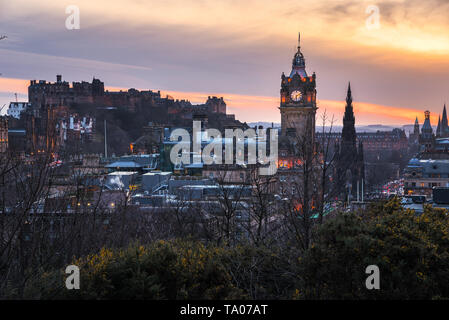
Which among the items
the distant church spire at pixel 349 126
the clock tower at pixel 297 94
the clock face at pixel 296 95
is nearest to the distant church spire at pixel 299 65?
the clock tower at pixel 297 94

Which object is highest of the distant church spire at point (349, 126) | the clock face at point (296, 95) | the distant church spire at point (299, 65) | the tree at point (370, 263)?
the distant church spire at point (299, 65)

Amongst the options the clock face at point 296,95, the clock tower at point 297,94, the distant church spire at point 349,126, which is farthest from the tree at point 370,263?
the distant church spire at point 349,126

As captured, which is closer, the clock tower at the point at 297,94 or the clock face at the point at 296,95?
the clock tower at the point at 297,94

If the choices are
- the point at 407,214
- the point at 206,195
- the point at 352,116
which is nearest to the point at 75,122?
the point at 352,116

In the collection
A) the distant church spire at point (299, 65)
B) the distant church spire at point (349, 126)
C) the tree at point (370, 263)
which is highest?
the distant church spire at point (299, 65)

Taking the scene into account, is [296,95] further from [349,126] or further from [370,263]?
[370,263]

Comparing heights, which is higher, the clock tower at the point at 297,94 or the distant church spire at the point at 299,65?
the distant church spire at the point at 299,65

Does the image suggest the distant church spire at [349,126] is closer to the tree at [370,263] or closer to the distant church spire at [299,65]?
the distant church spire at [299,65]

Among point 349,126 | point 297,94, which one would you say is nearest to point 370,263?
point 297,94

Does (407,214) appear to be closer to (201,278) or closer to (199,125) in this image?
(201,278)

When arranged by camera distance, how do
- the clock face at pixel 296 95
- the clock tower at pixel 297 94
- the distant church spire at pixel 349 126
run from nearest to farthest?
the clock tower at pixel 297 94 < the clock face at pixel 296 95 < the distant church spire at pixel 349 126

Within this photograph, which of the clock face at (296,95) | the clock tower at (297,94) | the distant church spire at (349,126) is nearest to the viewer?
the clock tower at (297,94)
